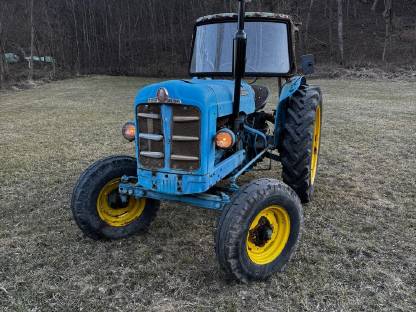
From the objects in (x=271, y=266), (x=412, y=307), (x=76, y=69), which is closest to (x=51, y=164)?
(x=271, y=266)

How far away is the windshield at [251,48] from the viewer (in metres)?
4.14

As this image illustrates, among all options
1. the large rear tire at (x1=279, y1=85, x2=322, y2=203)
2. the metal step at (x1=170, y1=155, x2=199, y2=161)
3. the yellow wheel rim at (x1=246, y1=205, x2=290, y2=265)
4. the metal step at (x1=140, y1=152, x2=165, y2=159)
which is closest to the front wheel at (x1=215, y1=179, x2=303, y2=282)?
the yellow wheel rim at (x1=246, y1=205, x2=290, y2=265)

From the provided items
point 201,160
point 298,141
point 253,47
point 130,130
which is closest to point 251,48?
point 253,47

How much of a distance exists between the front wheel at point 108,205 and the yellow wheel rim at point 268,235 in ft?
3.78

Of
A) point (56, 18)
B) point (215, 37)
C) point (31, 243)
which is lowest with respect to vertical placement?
point (31, 243)

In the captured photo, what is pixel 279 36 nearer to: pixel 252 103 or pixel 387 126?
pixel 252 103

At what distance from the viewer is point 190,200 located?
3.18 meters

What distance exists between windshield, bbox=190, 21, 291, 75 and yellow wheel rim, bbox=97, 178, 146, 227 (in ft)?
5.01

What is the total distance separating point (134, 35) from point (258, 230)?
29.5 metres

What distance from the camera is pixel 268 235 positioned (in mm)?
3082

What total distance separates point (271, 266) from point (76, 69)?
28656 millimetres

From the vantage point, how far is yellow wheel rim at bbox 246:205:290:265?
120 inches

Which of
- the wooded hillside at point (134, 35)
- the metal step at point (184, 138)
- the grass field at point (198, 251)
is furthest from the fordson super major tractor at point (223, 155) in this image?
the wooded hillside at point (134, 35)

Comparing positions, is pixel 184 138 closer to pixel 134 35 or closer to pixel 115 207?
pixel 115 207
